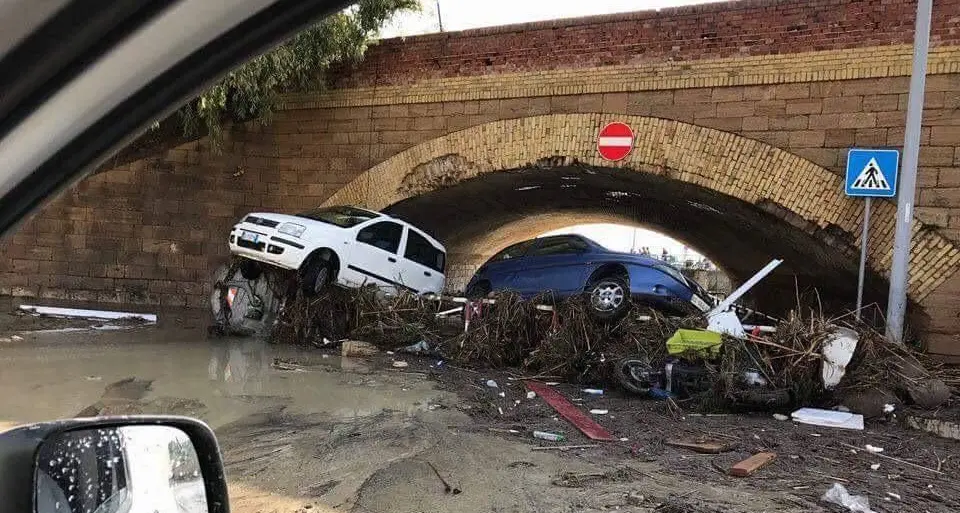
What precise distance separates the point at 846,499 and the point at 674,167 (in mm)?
7063

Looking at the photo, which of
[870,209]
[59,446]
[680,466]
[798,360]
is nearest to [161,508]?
[59,446]

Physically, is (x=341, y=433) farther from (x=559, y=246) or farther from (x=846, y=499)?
(x=559, y=246)

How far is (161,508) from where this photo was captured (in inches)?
50.1

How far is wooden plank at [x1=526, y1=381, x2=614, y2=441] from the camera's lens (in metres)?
5.86

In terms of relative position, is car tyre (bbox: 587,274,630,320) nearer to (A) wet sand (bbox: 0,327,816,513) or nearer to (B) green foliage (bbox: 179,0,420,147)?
(A) wet sand (bbox: 0,327,816,513)

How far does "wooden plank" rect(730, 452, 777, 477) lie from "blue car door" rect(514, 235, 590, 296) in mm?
4547

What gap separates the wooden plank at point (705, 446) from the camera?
5.34 meters

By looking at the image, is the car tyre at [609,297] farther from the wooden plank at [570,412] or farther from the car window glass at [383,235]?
the car window glass at [383,235]

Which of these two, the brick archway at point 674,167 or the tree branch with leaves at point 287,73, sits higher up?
the tree branch with leaves at point 287,73

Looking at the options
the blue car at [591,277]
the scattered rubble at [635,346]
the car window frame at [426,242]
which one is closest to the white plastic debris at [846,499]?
the scattered rubble at [635,346]

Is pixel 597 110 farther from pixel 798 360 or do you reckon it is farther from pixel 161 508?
pixel 161 508

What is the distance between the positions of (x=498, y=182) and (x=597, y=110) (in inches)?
105

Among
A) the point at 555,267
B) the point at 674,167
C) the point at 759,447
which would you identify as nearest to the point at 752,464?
the point at 759,447

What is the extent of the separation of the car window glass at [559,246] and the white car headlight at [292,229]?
370 cm
